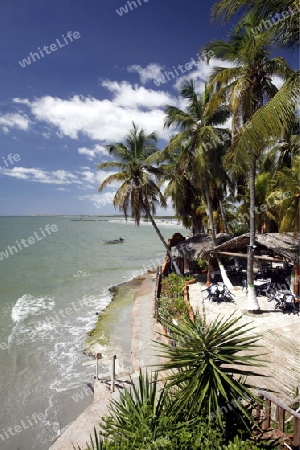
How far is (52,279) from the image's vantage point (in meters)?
27.4

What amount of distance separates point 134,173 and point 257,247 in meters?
9.02

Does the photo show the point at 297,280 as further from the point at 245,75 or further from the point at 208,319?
the point at 245,75

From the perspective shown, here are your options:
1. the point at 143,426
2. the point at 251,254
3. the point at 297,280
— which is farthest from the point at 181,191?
the point at 143,426

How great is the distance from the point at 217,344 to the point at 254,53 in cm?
1120

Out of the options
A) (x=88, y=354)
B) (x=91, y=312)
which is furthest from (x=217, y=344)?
(x=91, y=312)

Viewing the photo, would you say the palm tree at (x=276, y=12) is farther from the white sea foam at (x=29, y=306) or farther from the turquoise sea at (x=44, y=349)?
the white sea foam at (x=29, y=306)

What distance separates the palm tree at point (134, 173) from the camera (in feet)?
59.7

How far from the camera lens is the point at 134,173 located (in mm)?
18453

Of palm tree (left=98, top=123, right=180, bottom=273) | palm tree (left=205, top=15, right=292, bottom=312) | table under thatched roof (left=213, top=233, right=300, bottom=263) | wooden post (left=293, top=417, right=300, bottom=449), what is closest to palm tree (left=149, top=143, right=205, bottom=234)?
palm tree (left=98, top=123, right=180, bottom=273)

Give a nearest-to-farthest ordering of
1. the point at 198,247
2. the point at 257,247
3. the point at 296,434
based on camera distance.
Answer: the point at 296,434
the point at 257,247
the point at 198,247

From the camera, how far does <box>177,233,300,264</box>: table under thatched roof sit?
13.9 metres

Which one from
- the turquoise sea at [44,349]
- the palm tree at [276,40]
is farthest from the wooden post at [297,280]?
the turquoise sea at [44,349]

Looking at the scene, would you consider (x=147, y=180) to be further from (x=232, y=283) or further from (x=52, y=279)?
Answer: (x=52, y=279)

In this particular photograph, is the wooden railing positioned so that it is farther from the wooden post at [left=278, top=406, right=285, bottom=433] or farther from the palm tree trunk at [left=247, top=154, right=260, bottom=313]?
the palm tree trunk at [left=247, top=154, right=260, bottom=313]
